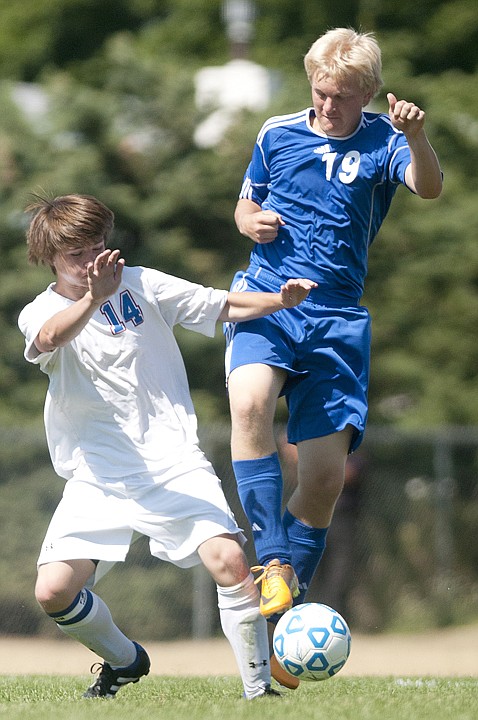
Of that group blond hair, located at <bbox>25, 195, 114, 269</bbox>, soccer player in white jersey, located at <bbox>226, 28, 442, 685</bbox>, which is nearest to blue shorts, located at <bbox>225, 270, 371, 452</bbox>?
soccer player in white jersey, located at <bbox>226, 28, 442, 685</bbox>

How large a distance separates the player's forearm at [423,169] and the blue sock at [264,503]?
4.36 feet

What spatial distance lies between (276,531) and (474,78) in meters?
14.3

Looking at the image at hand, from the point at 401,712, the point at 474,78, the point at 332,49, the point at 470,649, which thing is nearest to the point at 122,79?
the point at 474,78

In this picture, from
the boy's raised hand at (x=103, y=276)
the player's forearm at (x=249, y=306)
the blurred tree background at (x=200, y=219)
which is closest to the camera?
the boy's raised hand at (x=103, y=276)

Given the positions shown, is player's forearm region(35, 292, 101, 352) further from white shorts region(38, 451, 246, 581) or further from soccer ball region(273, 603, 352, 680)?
soccer ball region(273, 603, 352, 680)

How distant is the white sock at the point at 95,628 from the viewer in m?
4.98

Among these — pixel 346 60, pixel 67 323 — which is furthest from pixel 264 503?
pixel 346 60

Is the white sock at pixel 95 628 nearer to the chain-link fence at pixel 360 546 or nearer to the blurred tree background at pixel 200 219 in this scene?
the chain-link fence at pixel 360 546

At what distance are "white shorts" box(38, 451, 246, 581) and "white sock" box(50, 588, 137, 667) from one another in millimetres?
252

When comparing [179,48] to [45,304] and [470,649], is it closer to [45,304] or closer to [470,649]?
[470,649]

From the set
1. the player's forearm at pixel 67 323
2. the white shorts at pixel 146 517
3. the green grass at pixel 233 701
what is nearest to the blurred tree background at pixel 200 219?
the green grass at pixel 233 701

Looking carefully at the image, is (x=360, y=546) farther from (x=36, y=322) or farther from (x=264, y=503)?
(x=36, y=322)

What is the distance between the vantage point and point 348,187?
534 cm

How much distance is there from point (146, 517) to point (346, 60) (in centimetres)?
212
